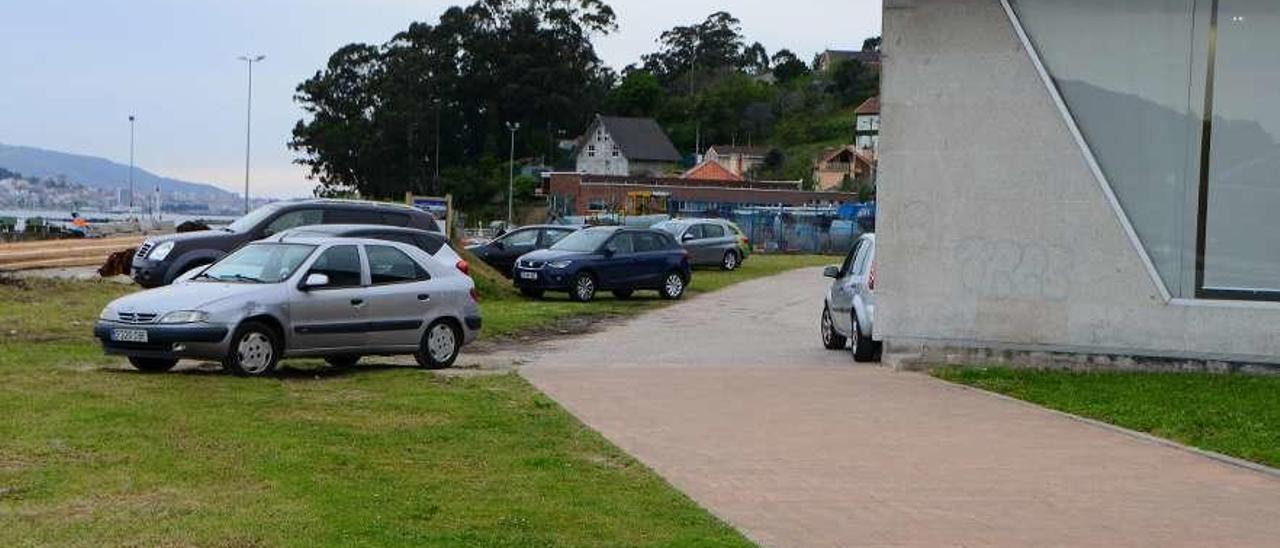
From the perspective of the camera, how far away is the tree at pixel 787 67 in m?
161

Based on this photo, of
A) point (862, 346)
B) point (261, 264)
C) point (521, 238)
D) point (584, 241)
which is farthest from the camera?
point (521, 238)

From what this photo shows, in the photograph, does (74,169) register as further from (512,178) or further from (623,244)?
(623,244)

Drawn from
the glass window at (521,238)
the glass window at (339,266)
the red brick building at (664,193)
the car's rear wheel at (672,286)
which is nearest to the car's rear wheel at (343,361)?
the glass window at (339,266)

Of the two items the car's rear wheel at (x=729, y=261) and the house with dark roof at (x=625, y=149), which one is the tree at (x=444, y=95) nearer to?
the house with dark roof at (x=625, y=149)

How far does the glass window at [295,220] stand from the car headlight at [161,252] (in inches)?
61.1

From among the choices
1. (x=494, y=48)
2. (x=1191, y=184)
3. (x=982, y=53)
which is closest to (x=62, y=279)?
(x=982, y=53)

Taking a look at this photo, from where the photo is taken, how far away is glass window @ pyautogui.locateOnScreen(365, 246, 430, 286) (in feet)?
51.3

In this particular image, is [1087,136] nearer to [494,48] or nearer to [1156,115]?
[1156,115]

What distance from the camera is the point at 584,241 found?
30.8m

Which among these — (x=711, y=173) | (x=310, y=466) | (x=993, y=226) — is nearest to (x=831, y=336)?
(x=993, y=226)

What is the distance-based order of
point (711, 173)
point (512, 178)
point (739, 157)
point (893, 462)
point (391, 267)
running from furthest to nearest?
point (739, 157)
point (711, 173)
point (512, 178)
point (391, 267)
point (893, 462)

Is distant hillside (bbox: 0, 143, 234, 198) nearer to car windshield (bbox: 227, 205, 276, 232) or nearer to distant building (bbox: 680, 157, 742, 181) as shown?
distant building (bbox: 680, 157, 742, 181)

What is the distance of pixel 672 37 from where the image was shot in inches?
6235

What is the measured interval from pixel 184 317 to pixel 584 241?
1709 centimetres
